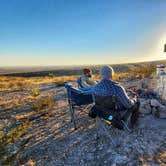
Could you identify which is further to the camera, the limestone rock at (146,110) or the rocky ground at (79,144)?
the limestone rock at (146,110)

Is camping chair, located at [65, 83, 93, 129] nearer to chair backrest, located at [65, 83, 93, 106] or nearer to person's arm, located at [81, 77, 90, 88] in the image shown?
chair backrest, located at [65, 83, 93, 106]

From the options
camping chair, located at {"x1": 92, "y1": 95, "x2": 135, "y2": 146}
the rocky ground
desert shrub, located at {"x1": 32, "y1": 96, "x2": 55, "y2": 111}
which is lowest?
the rocky ground

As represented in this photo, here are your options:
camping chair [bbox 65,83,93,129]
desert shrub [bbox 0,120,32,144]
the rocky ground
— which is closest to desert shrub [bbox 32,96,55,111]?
the rocky ground

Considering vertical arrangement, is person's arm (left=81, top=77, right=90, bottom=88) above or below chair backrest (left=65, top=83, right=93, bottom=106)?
above

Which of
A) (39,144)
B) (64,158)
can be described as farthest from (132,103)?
(39,144)

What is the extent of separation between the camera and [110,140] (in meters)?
2.75

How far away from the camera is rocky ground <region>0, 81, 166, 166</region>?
230 centimetres

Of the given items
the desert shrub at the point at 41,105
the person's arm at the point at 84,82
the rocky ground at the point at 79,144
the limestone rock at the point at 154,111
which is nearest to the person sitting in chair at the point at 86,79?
the person's arm at the point at 84,82

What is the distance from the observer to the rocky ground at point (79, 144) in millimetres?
2297

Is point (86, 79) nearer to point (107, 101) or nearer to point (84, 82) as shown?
point (84, 82)

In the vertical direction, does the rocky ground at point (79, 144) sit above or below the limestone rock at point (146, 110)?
below

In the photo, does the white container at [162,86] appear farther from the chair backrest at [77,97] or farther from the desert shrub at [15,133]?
the desert shrub at [15,133]

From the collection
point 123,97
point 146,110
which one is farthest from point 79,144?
point 146,110

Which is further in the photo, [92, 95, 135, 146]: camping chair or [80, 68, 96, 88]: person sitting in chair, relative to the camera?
[80, 68, 96, 88]: person sitting in chair
